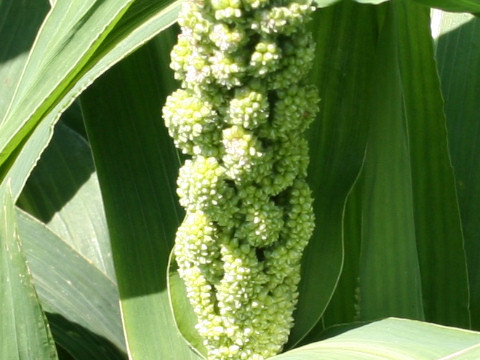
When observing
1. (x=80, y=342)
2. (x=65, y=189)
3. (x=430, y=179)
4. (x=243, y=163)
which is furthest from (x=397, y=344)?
(x=65, y=189)

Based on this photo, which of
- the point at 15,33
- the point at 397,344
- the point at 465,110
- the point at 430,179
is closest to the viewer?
the point at 397,344

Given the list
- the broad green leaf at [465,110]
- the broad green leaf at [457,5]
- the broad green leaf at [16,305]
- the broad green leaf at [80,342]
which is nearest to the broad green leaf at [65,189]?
the broad green leaf at [80,342]

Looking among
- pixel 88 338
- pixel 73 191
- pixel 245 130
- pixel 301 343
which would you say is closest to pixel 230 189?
pixel 245 130

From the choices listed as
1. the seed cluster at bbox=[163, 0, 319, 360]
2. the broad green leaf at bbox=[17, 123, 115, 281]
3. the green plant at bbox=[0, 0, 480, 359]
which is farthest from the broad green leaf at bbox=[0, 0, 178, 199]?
the broad green leaf at bbox=[17, 123, 115, 281]

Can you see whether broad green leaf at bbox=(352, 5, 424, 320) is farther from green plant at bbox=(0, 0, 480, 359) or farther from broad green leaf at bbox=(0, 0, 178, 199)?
broad green leaf at bbox=(0, 0, 178, 199)

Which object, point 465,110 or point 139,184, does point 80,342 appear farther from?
point 465,110

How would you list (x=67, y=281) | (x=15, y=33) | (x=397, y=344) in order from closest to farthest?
(x=397, y=344)
(x=67, y=281)
(x=15, y=33)

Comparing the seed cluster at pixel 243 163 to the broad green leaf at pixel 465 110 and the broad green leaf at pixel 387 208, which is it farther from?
the broad green leaf at pixel 465 110
